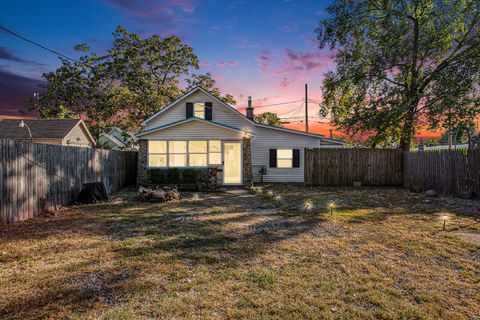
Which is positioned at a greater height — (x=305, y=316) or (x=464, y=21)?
(x=464, y=21)

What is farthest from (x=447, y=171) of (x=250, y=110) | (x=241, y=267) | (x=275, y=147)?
(x=250, y=110)

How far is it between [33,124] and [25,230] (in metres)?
25.2

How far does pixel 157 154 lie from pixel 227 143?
424cm

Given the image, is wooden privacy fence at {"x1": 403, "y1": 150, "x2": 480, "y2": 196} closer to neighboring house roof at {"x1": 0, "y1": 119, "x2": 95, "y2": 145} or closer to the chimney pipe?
the chimney pipe

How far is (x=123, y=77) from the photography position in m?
28.4

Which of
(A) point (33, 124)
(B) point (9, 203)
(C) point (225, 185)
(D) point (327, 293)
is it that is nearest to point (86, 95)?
(A) point (33, 124)

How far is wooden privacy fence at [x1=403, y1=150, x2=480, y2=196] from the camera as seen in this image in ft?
35.5

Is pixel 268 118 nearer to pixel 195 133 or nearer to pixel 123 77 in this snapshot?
pixel 123 77

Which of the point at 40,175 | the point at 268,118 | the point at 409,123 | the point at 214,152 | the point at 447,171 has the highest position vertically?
the point at 268,118

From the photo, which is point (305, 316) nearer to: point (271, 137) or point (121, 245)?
point (121, 245)

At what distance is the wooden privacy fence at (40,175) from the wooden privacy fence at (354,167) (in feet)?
37.7

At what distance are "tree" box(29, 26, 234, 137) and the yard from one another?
2197 cm

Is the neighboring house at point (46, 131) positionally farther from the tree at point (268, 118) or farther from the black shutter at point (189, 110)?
the tree at point (268, 118)

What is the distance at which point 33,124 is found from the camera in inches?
1016
